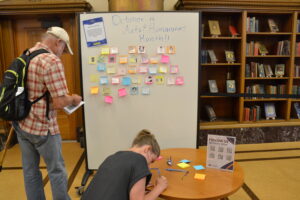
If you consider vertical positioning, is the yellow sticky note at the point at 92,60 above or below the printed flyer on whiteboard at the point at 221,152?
above

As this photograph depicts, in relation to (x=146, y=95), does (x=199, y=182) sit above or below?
below

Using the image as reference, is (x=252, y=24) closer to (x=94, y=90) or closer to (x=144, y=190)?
(x=94, y=90)

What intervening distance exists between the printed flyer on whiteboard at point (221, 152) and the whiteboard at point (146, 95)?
89 centimetres

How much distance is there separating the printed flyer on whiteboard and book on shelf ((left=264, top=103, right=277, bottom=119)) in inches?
102

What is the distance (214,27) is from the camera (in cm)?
346

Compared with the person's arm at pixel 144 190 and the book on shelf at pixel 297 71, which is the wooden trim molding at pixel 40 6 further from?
the book on shelf at pixel 297 71

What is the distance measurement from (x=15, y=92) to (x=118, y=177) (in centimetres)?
82

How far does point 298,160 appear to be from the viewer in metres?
2.97

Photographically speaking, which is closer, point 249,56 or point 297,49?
point 249,56

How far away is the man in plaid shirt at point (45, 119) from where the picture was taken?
1449 millimetres

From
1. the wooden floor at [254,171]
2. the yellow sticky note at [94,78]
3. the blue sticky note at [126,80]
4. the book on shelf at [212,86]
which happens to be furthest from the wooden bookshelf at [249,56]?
the yellow sticky note at [94,78]

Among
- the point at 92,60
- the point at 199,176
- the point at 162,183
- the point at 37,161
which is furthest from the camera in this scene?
the point at 92,60

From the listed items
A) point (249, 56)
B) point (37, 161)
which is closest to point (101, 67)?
point (37, 161)

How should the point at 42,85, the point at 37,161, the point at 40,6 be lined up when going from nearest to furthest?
the point at 42,85 < the point at 37,161 < the point at 40,6
